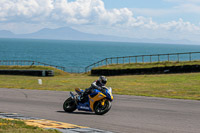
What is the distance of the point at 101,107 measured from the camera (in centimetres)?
1204

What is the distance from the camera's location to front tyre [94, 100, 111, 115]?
38.8ft

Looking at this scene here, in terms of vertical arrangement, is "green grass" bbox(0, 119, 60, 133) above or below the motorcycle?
below

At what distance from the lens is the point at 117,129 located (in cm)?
947

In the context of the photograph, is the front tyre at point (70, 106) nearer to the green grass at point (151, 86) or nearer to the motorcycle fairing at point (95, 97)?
the motorcycle fairing at point (95, 97)

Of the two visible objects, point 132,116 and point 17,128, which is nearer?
point 17,128

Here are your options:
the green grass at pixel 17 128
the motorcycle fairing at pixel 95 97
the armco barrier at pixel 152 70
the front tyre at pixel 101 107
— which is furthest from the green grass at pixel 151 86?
the green grass at pixel 17 128

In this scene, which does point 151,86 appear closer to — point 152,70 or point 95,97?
point 152,70

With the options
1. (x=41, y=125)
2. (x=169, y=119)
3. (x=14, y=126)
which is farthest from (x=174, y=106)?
(x=14, y=126)

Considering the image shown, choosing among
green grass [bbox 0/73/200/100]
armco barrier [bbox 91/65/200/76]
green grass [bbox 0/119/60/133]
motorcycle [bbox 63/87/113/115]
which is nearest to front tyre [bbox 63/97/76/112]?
motorcycle [bbox 63/87/113/115]

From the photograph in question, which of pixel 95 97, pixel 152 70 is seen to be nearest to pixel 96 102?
pixel 95 97

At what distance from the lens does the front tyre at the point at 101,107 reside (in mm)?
11828

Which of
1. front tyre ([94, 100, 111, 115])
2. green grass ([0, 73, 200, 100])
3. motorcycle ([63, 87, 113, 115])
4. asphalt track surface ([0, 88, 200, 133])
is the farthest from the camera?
green grass ([0, 73, 200, 100])

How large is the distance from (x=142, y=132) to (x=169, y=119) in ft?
7.86

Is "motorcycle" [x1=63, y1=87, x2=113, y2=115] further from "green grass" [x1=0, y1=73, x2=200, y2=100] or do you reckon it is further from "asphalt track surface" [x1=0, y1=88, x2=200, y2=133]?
"green grass" [x1=0, y1=73, x2=200, y2=100]
